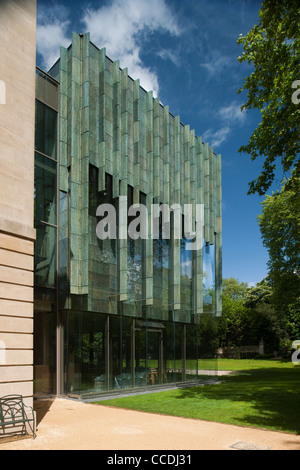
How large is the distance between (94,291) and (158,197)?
23.2 feet

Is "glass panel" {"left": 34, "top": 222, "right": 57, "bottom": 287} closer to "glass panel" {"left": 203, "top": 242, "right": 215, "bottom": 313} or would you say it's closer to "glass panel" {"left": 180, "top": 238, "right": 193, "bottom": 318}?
"glass panel" {"left": 180, "top": 238, "right": 193, "bottom": 318}

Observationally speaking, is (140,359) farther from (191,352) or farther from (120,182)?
(120,182)

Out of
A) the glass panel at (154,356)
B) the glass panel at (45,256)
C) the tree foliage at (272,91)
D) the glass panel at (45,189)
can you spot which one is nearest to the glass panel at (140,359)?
the glass panel at (154,356)

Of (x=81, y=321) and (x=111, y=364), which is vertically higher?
(x=81, y=321)

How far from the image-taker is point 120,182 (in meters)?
21.8

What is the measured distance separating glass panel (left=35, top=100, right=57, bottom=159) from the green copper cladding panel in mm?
459

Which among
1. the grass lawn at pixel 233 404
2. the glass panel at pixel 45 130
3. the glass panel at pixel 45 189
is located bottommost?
the grass lawn at pixel 233 404

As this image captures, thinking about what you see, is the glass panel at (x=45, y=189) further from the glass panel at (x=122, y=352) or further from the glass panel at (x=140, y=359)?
the glass panel at (x=140, y=359)

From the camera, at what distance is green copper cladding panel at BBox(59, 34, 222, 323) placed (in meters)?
19.9

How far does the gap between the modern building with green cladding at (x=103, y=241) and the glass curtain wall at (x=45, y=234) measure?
0.16ft

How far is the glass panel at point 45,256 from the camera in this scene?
18.9 metres
